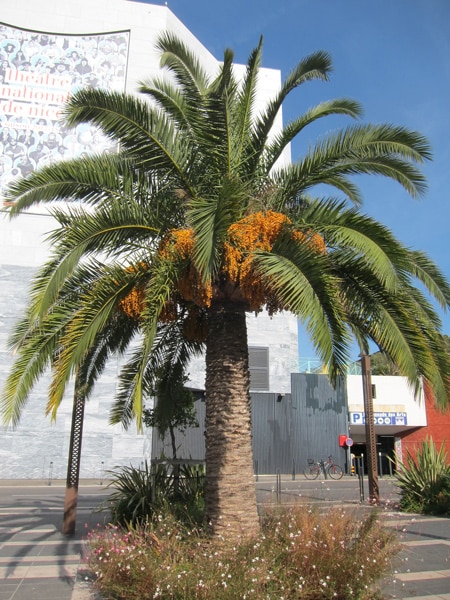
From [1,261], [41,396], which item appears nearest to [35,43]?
[1,261]

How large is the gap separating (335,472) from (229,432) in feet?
76.1

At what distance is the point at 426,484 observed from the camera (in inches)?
509

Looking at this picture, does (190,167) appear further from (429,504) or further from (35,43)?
(35,43)

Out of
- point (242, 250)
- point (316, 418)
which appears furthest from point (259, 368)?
point (242, 250)

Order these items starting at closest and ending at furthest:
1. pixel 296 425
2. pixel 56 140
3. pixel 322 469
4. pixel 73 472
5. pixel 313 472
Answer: pixel 73 472 → pixel 56 140 → pixel 322 469 → pixel 313 472 → pixel 296 425

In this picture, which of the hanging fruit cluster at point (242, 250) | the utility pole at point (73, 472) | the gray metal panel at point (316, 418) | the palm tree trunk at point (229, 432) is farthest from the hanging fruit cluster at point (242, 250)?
the gray metal panel at point (316, 418)

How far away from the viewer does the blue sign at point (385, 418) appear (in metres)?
31.1

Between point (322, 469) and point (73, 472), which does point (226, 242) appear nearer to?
point (73, 472)

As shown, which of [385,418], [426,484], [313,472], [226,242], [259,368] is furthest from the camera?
[385,418]

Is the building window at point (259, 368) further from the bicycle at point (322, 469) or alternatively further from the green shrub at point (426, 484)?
the green shrub at point (426, 484)

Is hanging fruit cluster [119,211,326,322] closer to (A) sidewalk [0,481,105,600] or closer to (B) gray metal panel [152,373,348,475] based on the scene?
(A) sidewalk [0,481,105,600]

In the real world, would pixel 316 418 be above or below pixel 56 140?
below

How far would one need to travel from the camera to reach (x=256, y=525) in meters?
6.76

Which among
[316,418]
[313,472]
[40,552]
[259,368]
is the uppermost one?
[259,368]
